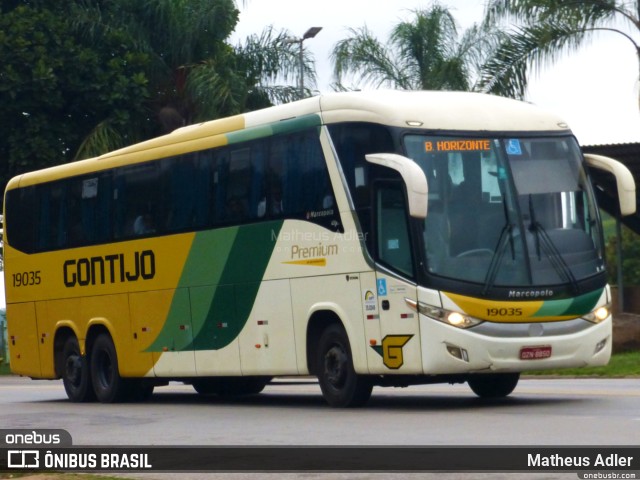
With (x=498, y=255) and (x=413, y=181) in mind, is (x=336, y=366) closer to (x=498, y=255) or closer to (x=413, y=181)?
(x=498, y=255)

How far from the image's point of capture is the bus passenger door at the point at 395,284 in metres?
16.1

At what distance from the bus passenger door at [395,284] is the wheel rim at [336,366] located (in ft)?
2.41

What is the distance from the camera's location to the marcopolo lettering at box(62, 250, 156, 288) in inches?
830

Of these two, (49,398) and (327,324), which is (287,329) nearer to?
(327,324)

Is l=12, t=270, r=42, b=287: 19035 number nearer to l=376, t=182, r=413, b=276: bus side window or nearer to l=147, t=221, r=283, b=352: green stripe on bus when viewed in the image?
l=147, t=221, r=283, b=352: green stripe on bus

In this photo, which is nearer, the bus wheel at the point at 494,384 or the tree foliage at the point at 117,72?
the bus wheel at the point at 494,384

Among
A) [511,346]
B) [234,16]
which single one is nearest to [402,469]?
[511,346]

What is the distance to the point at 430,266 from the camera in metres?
16.0

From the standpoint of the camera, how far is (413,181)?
1549 centimetres

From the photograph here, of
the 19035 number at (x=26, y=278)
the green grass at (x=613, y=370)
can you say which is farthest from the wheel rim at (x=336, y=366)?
the 19035 number at (x=26, y=278)

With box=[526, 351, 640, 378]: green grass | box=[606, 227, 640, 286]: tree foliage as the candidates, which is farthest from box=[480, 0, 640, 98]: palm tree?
box=[606, 227, 640, 286]: tree foliage

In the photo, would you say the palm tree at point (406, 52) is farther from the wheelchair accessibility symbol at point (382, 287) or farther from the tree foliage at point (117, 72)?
the wheelchair accessibility symbol at point (382, 287)
